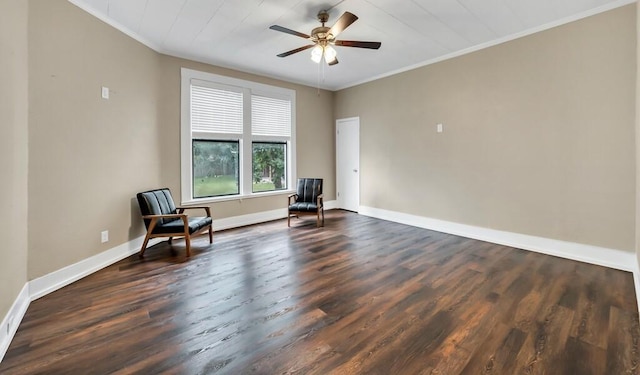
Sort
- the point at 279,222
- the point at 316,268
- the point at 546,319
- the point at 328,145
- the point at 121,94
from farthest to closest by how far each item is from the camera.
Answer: the point at 328,145, the point at 279,222, the point at 121,94, the point at 316,268, the point at 546,319

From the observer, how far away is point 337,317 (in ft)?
7.18

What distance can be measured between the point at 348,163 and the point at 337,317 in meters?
4.57

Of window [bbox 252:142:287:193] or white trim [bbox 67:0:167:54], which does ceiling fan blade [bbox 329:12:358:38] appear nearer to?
white trim [bbox 67:0:167:54]

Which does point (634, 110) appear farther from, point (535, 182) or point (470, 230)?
point (470, 230)

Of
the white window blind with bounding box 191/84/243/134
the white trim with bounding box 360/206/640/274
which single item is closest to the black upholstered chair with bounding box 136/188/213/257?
the white window blind with bounding box 191/84/243/134

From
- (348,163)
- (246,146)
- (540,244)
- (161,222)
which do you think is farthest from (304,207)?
(540,244)

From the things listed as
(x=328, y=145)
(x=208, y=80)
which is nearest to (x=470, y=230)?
(x=328, y=145)

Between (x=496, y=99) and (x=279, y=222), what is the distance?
405 centimetres

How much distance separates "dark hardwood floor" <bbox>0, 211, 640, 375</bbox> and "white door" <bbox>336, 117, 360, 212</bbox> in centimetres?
286

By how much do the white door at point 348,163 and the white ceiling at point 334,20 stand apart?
5.97 feet

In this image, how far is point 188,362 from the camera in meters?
1.71

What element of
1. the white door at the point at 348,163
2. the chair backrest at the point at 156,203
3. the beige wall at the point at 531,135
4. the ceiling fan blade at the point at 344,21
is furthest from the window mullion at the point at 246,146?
the beige wall at the point at 531,135

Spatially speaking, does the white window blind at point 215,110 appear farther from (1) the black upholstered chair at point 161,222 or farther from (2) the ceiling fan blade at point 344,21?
(2) the ceiling fan blade at point 344,21

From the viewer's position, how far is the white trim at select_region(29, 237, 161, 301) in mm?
2572
